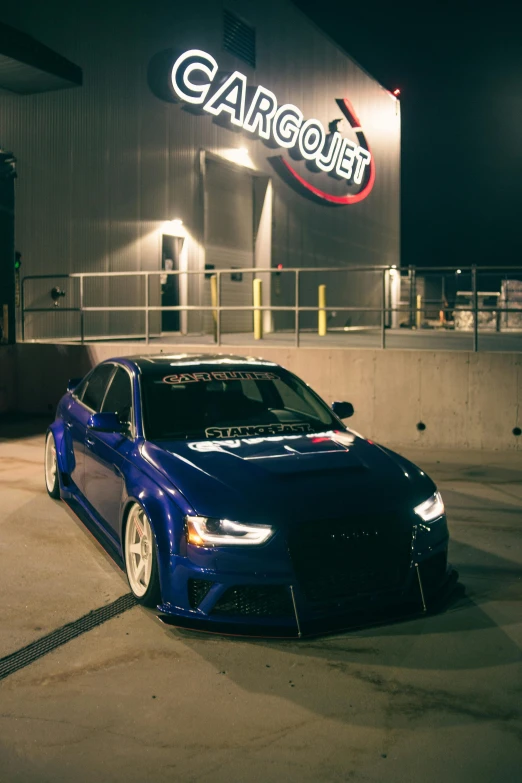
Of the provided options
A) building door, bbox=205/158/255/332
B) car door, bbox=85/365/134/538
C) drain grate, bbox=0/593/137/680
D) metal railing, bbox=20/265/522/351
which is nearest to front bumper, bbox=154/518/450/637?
drain grate, bbox=0/593/137/680

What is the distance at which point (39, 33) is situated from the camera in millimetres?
15617

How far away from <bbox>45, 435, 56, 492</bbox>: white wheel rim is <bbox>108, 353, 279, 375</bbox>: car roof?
1.57 metres

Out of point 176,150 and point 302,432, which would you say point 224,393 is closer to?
point 302,432

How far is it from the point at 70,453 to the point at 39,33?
1154 centimetres

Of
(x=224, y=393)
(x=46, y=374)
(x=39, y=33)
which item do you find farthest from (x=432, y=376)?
(x=39, y=33)

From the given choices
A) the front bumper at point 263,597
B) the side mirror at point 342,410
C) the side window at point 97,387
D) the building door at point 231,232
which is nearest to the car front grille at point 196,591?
the front bumper at point 263,597

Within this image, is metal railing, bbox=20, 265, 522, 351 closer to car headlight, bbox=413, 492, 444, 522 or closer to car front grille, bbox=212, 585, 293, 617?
car headlight, bbox=413, 492, 444, 522

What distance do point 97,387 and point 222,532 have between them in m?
2.96

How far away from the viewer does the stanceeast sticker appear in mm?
5559

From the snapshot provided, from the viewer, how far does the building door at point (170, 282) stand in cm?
1959

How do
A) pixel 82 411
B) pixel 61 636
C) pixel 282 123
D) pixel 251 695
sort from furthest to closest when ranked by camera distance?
pixel 282 123
pixel 82 411
pixel 61 636
pixel 251 695

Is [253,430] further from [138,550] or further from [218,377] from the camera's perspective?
[138,550]

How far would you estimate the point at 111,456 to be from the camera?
5.68 metres

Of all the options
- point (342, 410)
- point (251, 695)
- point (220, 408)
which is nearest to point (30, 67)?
point (220, 408)
